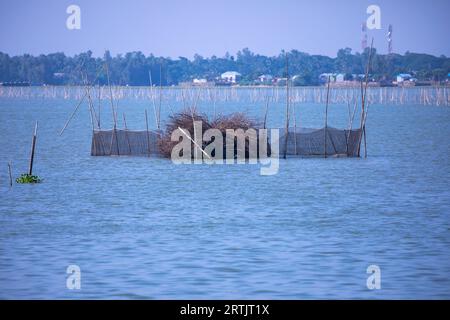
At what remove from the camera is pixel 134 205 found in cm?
2453

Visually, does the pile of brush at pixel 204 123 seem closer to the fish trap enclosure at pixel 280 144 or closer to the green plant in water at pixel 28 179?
the fish trap enclosure at pixel 280 144

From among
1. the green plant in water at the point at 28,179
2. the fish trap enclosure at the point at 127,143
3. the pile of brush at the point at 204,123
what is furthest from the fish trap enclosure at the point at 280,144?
the green plant in water at the point at 28,179

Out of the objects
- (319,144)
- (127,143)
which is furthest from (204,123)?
(319,144)

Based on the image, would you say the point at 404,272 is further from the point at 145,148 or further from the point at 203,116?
the point at 145,148

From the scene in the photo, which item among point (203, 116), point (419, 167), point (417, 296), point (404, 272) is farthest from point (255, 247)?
point (419, 167)

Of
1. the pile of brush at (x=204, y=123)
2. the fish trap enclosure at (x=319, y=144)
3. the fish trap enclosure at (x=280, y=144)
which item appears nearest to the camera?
the pile of brush at (x=204, y=123)

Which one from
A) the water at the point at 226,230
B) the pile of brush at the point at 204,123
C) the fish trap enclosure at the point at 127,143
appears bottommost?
the water at the point at 226,230

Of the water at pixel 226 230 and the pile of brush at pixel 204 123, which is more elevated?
the pile of brush at pixel 204 123

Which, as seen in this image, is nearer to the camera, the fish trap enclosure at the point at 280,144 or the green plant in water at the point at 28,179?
the green plant in water at the point at 28,179

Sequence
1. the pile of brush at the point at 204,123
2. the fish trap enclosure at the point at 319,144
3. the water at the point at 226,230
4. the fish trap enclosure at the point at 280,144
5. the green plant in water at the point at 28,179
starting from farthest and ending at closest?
1. the fish trap enclosure at the point at 280,144
2. the fish trap enclosure at the point at 319,144
3. the pile of brush at the point at 204,123
4. the green plant in water at the point at 28,179
5. the water at the point at 226,230

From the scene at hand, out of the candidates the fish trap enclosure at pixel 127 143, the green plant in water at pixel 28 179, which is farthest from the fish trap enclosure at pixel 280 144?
the green plant in water at pixel 28 179

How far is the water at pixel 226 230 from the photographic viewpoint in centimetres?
1529

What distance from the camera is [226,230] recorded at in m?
20.3
